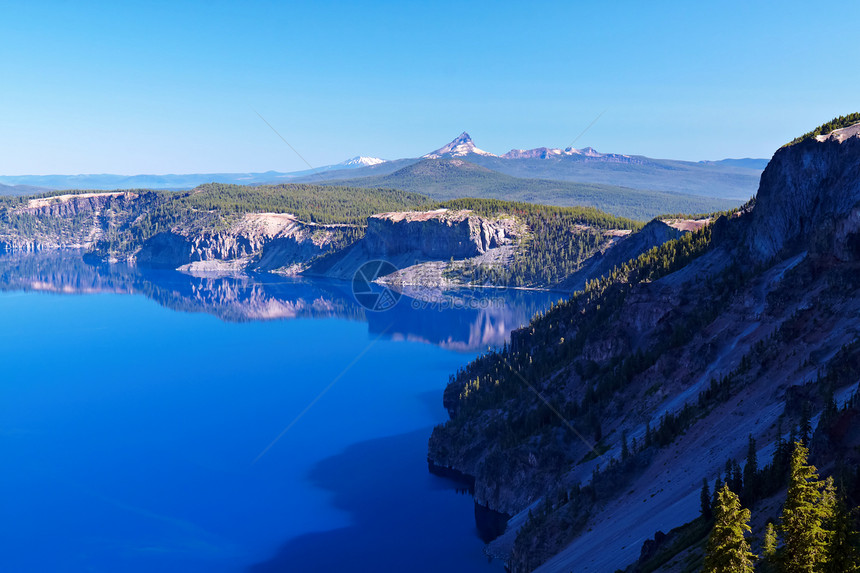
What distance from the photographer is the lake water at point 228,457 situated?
2601 inches

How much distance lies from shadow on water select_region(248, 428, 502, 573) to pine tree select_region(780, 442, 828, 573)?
136ft

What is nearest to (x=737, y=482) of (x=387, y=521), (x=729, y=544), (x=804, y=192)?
(x=729, y=544)

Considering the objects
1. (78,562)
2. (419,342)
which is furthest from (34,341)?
(78,562)

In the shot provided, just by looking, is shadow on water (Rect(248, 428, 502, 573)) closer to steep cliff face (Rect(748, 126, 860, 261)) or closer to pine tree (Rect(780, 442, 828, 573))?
pine tree (Rect(780, 442, 828, 573))

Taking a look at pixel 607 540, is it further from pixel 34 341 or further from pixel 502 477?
pixel 34 341

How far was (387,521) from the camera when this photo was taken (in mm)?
70875

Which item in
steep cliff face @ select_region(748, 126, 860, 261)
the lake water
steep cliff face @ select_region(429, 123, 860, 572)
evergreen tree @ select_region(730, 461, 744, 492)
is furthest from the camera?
steep cliff face @ select_region(748, 126, 860, 261)

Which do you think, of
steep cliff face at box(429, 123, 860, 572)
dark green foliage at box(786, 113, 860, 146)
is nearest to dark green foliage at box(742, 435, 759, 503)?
steep cliff face at box(429, 123, 860, 572)

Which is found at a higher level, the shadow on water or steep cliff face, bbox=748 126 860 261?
steep cliff face, bbox=748 126 860 261

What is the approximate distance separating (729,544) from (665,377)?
46.9 m

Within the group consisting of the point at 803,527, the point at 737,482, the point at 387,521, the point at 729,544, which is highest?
the point at 803,527

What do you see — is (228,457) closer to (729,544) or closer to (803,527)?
(729,544)

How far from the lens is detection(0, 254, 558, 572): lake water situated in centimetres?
6606

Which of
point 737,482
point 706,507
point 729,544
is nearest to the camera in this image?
point 729,544
